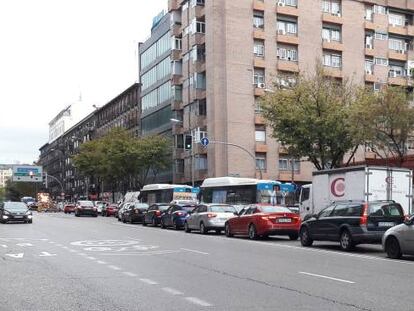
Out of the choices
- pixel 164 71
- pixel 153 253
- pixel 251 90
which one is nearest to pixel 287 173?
pixel 251 90

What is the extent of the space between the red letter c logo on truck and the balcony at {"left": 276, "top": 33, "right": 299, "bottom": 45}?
120 feet

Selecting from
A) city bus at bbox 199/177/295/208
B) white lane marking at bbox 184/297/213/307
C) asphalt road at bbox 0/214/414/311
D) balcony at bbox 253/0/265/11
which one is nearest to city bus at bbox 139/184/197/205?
city bus at bbox 199/177/295/208

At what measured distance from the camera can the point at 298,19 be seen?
62.5 m

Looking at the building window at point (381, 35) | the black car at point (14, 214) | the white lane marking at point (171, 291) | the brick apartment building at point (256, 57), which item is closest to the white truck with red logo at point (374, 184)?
the white lane marking at point (171, 291)

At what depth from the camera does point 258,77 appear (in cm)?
6047

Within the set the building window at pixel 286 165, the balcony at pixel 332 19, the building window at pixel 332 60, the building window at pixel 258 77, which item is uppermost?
the balcony at pixel 332 19

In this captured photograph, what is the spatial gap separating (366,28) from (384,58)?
12.9ft

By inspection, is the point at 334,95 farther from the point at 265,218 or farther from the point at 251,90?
the point at 251,90

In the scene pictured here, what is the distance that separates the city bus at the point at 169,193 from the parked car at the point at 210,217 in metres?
17.8

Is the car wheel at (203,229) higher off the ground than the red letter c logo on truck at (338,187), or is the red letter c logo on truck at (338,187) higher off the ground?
the red letter c logo on truck at (338,187)

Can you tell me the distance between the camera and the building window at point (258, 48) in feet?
198

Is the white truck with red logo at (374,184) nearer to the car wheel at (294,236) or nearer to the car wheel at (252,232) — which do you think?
the car wheel at (294,236)

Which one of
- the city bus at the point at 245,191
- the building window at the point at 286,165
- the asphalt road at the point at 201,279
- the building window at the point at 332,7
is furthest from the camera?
the building window at the point at 332,7

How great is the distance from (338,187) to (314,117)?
9.34 metres
